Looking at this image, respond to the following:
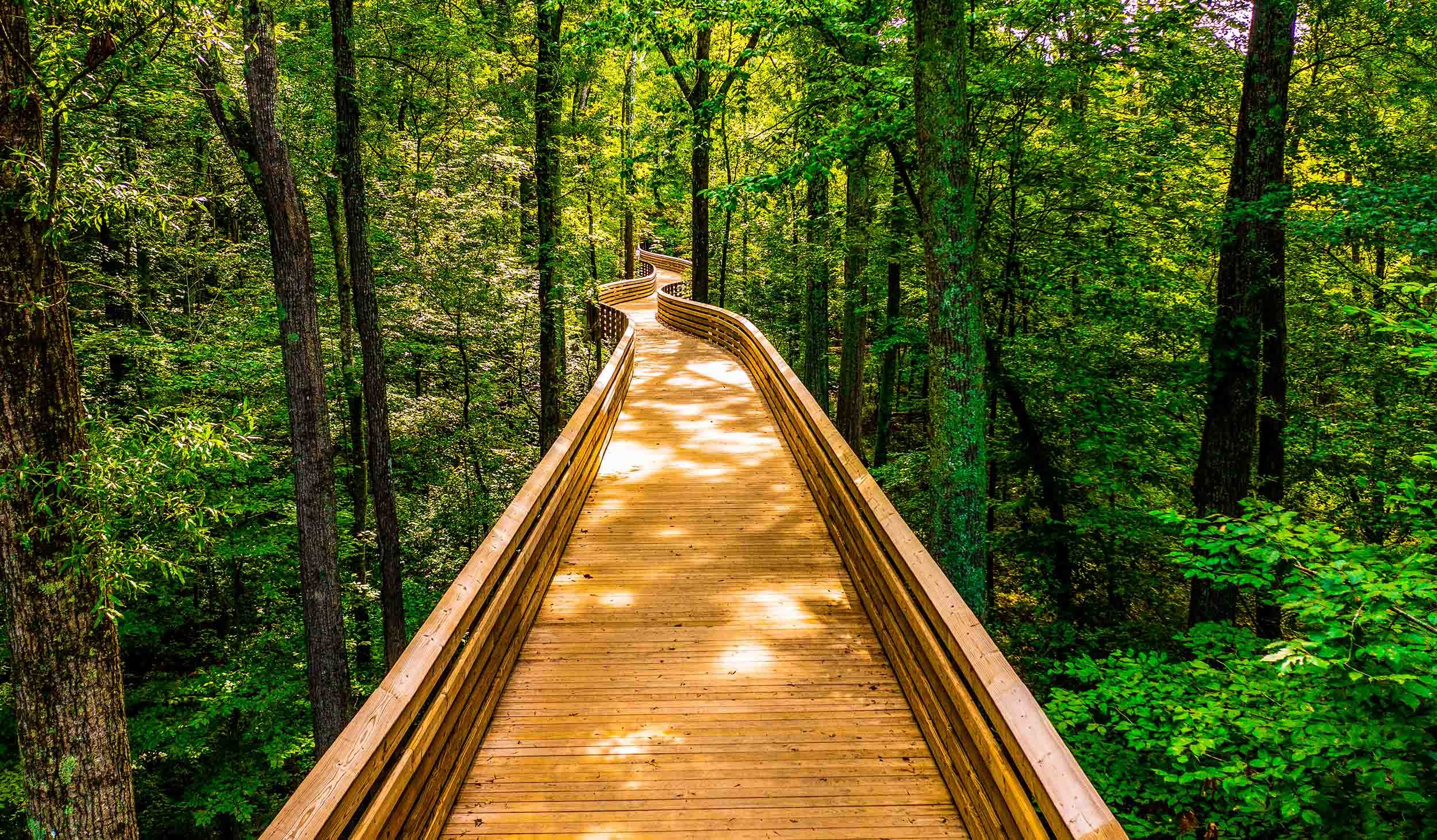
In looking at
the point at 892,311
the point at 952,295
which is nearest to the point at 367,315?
the point at 952,295

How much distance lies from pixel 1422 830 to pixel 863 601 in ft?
11.3

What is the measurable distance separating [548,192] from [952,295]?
9.53 meters

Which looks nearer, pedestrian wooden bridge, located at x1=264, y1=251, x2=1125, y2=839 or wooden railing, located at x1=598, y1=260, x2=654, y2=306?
pedestrian wooden bridge, located at x1=264, y1=251, x2=1125, y2=839

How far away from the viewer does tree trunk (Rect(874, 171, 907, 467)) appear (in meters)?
11.9

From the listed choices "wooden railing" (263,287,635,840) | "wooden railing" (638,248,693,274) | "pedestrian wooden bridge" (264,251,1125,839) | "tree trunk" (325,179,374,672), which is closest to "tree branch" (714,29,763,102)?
"pedestrian wooden bridge" (264,251,1125,839)

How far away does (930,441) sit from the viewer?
21.5 feet

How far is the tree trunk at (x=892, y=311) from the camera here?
11945mm

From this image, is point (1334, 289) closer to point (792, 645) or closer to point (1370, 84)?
point (1370, 84)

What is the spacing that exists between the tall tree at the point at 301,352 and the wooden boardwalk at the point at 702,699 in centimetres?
377

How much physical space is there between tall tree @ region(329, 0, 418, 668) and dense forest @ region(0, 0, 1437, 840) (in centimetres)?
8

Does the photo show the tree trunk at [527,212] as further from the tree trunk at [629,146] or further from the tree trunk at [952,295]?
the tree trunk at [952,295]

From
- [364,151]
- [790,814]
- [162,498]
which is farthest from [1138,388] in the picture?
[364,151]

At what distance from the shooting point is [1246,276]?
7574 mm

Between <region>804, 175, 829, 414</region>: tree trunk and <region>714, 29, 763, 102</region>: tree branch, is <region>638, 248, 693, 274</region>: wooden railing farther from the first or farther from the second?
<region>804, 175, 829, 414</region>: tree trunk
